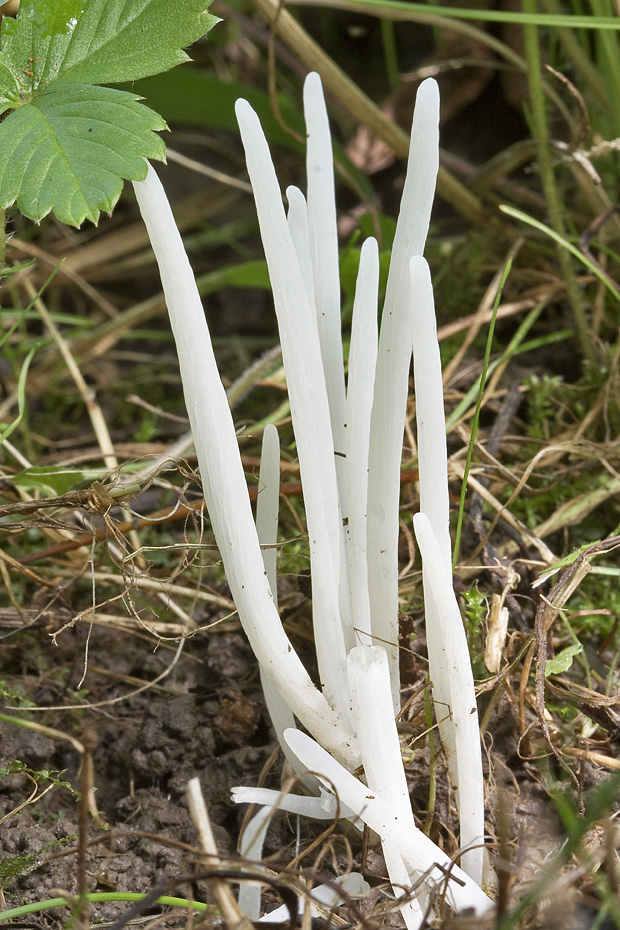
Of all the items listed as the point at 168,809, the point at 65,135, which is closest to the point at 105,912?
the point at 168,809

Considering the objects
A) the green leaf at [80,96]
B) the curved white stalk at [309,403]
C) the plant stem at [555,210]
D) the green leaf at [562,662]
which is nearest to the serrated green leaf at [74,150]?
the green leaf at [80,96]

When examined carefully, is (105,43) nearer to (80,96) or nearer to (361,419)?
(80,96)

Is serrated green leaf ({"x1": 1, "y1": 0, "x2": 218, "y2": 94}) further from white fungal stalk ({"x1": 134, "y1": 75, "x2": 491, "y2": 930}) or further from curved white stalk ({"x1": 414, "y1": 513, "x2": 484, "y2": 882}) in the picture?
curved white stalk ({"x1": 414, "y1": 513, "x2": 484, "y2": 882})

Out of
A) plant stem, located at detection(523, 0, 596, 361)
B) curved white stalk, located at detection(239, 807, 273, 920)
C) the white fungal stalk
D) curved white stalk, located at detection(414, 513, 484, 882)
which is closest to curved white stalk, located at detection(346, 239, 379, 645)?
the white fungal stalk

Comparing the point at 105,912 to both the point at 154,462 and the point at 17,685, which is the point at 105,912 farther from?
the point at 154,462

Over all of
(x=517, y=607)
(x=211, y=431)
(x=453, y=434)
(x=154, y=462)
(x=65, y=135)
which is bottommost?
(x=517, y=607)

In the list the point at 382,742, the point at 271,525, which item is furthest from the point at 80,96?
the point at 382,742

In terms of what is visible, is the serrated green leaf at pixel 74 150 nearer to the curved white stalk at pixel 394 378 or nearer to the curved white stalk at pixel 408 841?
the curved white stalk at pixel 394 378
